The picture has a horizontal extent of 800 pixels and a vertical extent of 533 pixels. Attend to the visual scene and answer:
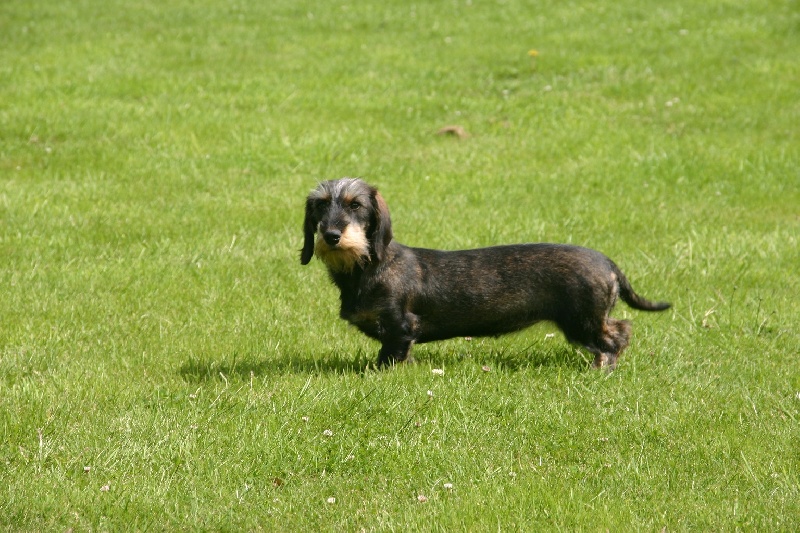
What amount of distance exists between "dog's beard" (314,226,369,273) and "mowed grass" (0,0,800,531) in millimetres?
718

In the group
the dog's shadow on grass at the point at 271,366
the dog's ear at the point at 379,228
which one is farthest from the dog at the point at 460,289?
the dog's shadow on grass at the point at 271,366

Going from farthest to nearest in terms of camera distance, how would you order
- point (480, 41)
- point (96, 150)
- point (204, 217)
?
point (480, 41), point (96, 150), point (204, 217)

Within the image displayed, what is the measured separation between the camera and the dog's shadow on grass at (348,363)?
6.93 meters

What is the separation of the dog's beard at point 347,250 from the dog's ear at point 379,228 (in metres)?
0.10

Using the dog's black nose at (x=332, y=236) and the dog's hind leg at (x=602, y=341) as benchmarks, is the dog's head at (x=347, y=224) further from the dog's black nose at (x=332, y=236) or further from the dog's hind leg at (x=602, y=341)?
the dog's hind leg at (x=602, y=341)

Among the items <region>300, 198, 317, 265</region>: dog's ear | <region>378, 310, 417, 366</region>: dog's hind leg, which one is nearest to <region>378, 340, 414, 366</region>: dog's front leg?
<region>378, 310, 417, 366</region>: dog's hind leg

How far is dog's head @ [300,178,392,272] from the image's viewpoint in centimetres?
655

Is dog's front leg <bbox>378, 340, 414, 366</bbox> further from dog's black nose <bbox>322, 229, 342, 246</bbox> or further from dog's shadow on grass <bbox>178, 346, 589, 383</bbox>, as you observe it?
dog's black nose <bbox>322, 229, 342, 246</bbox>

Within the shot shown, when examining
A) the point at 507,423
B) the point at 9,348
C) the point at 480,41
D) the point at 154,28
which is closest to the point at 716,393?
the point at 507,423

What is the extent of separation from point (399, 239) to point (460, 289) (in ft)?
9.85

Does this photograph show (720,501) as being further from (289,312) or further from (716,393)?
(289,312)

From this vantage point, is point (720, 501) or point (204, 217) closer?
point (720, 501)

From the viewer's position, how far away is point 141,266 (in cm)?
912

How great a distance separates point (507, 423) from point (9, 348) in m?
3.47
